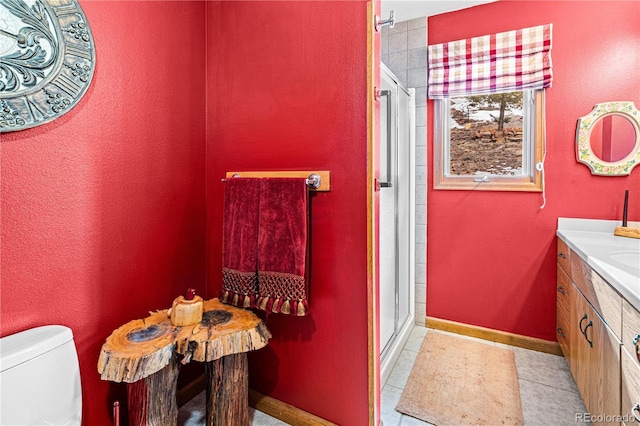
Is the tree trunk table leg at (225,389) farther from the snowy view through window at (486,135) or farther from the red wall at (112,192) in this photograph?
the snowy view through window at (486,135)

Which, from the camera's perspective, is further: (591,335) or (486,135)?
(486,135)

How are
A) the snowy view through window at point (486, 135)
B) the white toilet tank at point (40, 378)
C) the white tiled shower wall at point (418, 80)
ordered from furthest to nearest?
1. the white tiled shower wall at point (418, 80)
2. the snowy view through window at point (486, 135)
3. the white toilet tank at point (40, 378)

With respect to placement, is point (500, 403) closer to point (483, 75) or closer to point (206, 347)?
point (206, 347)

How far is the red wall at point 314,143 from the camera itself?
1.37 m

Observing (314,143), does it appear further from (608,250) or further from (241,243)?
(608,250)

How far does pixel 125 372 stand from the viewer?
106cm

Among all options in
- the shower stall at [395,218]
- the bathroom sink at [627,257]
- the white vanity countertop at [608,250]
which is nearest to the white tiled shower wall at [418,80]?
the shower stall at [395,218]

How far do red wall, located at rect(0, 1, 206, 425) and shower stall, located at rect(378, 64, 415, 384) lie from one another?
102 cm

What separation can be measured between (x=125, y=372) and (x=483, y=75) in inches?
99.7

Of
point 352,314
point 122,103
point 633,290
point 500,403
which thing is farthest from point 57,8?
point 500,403

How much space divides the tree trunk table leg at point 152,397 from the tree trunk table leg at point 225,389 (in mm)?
155

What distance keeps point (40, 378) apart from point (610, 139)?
9.50ft

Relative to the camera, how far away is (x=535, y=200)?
2225mm

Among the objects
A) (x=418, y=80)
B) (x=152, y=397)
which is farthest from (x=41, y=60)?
(x=418, y=80)
